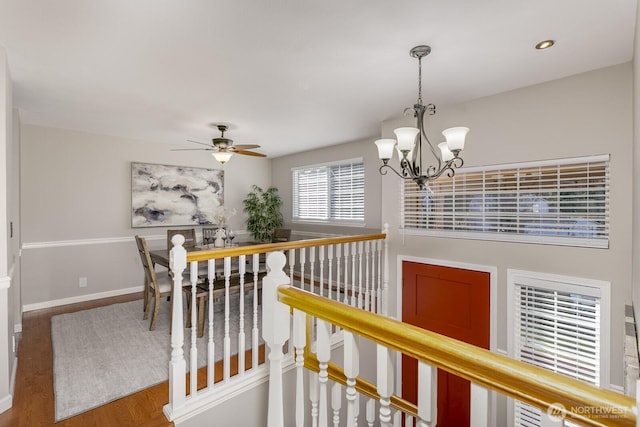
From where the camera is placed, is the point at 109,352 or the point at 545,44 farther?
the point at 109,352

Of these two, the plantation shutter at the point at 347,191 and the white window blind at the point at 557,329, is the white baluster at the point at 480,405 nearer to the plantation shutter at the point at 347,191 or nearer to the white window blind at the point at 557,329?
the white window blind at the point at 557,329

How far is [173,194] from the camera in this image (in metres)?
5.14

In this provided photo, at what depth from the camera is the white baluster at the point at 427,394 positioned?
0.87 m

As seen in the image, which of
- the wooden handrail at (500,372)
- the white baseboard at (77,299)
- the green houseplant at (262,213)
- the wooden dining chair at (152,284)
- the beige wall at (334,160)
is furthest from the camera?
the green houseplant at (262,213)

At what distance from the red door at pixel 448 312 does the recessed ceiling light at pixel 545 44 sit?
1.95 m

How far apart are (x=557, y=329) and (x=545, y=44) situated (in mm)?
2257

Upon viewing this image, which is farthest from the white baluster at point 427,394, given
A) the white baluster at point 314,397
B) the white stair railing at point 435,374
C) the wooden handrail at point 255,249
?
the wooden handrail at point 255,249

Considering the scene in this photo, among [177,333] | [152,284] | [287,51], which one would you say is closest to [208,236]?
[152,284]

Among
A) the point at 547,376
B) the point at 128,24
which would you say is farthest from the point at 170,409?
the point at 128,24

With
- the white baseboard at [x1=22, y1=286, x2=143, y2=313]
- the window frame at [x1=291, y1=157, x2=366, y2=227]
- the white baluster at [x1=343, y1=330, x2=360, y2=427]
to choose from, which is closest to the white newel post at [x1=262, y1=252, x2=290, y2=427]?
the white baluster at [x1=343, y1=330, x2=360, y2=427]

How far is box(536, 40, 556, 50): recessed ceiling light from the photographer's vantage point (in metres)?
2.04

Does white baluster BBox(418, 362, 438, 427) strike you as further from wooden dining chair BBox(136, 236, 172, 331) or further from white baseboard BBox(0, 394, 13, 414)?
wooden dining chair BBox(136, 236, 172, 331)

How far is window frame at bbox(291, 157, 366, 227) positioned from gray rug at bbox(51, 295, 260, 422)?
212cm

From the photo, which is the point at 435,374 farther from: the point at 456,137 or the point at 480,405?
the point at 456,137
